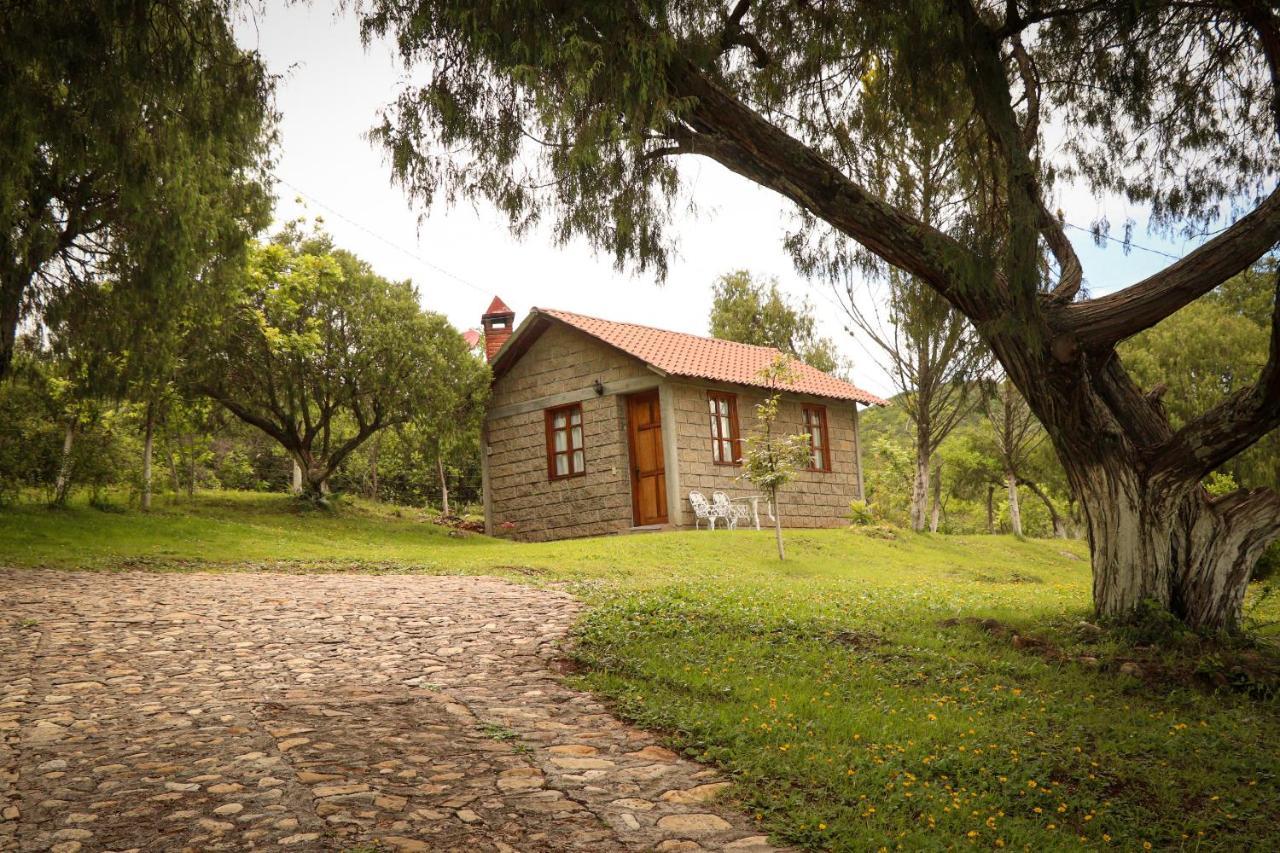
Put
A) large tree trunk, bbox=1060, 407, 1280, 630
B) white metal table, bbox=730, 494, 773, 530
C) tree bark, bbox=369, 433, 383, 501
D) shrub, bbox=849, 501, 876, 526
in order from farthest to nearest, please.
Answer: tree bark, bbox=369, 433, 383, 501, shrub, bbox=849, 501, 876, 526, white metal table, bbox=730, 494, 773, 530, large tree trunk, bbox=1060, 407, 1280, 630

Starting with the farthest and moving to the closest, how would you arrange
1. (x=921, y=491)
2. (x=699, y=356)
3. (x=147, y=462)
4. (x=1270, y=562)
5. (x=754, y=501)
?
1. (x=921, y=491)
2. (x=699, y=356)
3. (x=754, y=501)
4. (x=147, y=462)
5. (x=1270, y=562)

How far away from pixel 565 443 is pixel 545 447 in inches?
18.8

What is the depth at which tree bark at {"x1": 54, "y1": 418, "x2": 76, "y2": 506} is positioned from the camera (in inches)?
620

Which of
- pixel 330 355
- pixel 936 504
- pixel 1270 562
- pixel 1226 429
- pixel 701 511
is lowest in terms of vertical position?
pixel 1270 562

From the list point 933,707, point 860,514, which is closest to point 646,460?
point 860,514

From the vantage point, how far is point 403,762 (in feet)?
15.9

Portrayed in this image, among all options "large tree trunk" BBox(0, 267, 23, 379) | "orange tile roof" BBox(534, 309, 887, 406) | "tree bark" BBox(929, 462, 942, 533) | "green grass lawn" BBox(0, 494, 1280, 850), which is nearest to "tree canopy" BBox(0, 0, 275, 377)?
"large tree trunk" BBox(0, 267, 23, 379)

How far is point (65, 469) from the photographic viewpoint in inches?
622

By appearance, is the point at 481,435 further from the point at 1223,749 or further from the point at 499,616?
the point at 1223,749

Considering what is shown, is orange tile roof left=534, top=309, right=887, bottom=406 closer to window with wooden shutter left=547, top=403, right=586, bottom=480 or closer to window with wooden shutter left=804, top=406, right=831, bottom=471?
window with wooden shutter left=804, top=406, right=831, bottom=471

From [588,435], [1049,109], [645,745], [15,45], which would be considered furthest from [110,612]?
[588,435]

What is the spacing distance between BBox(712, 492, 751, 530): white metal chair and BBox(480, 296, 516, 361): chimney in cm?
848

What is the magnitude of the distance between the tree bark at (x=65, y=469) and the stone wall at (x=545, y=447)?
8191 mm

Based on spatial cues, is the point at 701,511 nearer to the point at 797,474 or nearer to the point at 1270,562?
the point at 797,474
